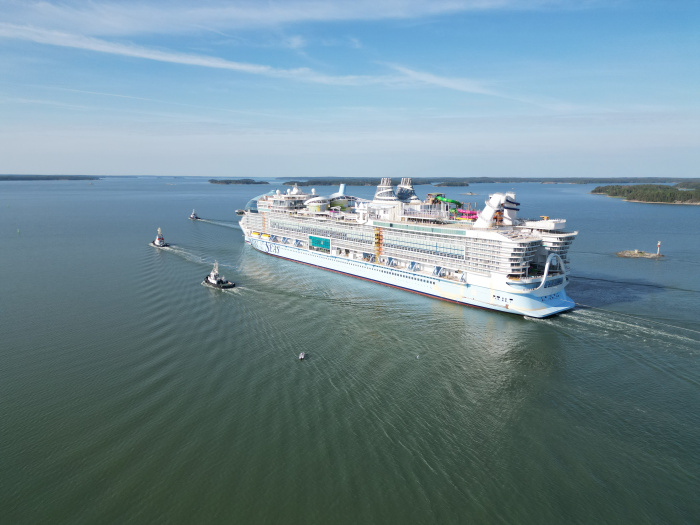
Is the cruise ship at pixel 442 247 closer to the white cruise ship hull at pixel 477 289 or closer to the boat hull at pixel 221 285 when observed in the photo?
the white cruise ship hull at pixel 477 289

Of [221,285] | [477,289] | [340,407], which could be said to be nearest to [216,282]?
[221,285]

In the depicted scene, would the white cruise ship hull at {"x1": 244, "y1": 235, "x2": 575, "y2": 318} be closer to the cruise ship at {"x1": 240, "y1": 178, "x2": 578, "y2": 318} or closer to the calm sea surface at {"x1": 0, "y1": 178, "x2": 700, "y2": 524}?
the cruise ship at {"x1": 240, "y1": 178, "x2": 578, "y2": 318}

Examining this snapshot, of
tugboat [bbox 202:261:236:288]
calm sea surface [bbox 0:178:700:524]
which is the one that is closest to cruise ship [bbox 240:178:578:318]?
calm sea surface [bbox 0:178:700:524]

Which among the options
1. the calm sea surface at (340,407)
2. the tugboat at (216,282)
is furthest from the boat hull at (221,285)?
the calm sea surface at (340,407)

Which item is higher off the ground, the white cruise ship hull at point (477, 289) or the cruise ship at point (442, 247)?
the cruise ship at point (442, 247)

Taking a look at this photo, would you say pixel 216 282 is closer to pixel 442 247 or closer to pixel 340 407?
pixel 442 247

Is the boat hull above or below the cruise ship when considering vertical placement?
below
